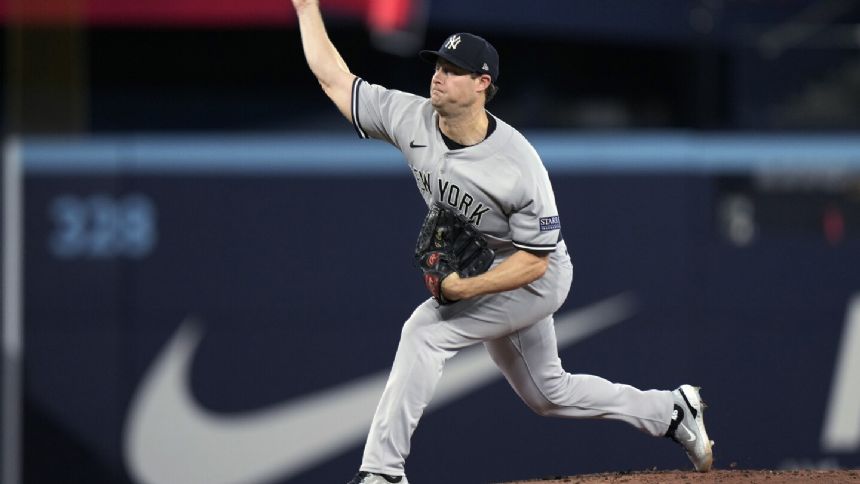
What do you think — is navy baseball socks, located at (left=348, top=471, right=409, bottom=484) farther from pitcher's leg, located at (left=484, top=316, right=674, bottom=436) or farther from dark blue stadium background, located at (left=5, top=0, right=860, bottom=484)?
dark blue stadium background, located at (left=5, top=0, right=860, bottom=484)

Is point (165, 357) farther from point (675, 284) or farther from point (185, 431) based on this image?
point (675, 284)

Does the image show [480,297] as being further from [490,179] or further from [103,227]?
[103,227]

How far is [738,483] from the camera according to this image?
4.90 m

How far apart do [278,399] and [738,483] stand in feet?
10.3

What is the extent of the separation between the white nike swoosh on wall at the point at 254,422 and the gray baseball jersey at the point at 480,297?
8.50ft

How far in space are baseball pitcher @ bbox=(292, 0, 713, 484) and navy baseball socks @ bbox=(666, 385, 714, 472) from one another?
0.55 metres

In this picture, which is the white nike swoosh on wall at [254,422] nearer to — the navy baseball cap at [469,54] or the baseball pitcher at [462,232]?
the baseball pitcher at [462,232]

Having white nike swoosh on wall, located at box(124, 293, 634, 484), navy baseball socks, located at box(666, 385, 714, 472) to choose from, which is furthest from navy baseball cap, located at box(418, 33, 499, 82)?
white nike swoosh on wall, located at box(124, 293, 634, 484)

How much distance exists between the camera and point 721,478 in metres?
5.02

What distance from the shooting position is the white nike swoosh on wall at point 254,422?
7281 millimetres

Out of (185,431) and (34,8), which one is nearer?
(185,431)

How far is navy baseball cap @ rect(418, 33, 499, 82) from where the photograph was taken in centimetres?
430

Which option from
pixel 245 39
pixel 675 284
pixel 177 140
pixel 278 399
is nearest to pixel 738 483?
pixel 675 284

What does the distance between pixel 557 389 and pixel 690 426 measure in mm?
616
